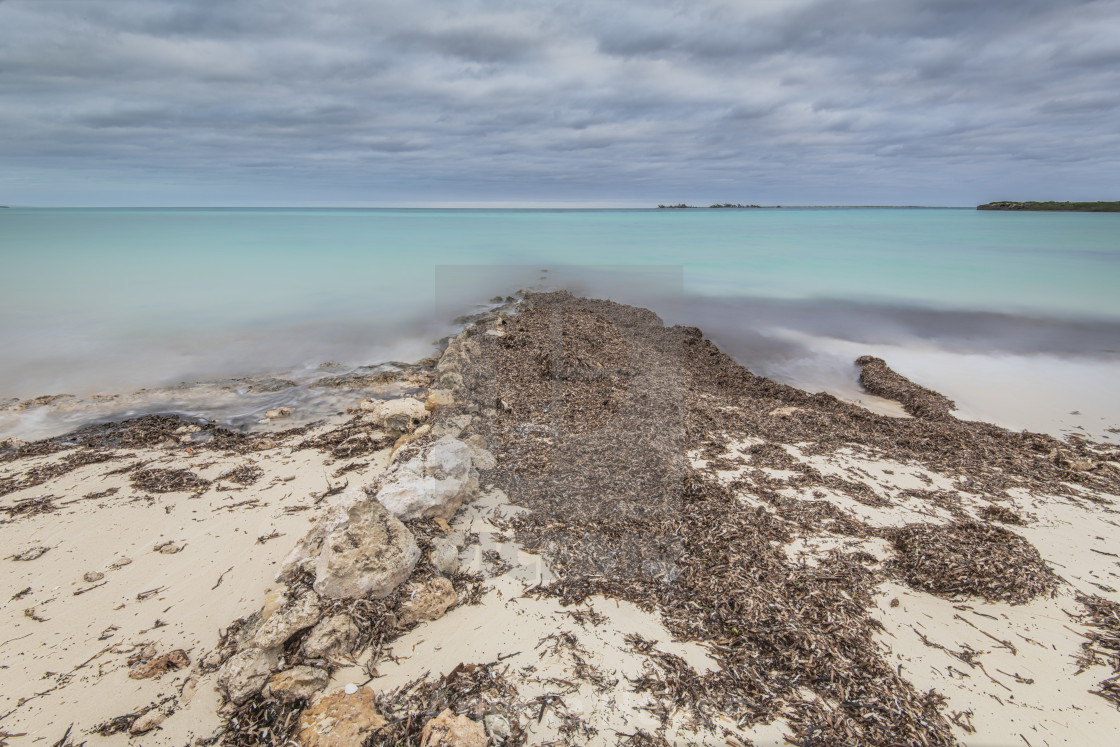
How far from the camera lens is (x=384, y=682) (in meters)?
2.50

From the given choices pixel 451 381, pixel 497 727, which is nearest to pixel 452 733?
pixel 497 727

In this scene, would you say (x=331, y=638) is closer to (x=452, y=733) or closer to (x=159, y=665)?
(x=452, y=733)

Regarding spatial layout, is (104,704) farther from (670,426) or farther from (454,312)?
(454,312)

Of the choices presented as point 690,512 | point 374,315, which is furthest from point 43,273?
point 690,512

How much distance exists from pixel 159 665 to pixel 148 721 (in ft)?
1.13

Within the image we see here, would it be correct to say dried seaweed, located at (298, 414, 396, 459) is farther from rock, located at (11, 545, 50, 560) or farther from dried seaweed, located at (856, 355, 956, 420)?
dried seaweed, located at (856, 355, 956, 420)

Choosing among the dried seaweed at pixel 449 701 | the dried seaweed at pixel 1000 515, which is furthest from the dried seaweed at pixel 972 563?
the dried seaweed at pixel 449 701

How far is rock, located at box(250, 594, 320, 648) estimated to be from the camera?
252 cm

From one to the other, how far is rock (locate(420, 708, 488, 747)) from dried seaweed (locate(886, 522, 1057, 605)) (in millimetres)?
2896

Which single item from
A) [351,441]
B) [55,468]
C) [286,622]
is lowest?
[55,468]

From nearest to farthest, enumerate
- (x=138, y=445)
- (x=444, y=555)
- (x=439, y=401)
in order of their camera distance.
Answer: (x=444, y=555) → (x=138, y=445) → (x=439, y=401)

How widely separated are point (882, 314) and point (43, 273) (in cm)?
3194

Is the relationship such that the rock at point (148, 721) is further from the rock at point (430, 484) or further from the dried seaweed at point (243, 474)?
the dried seaweed at point (243, 474)

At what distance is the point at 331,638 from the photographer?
2.56 meters
